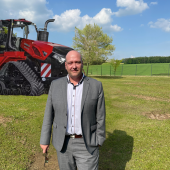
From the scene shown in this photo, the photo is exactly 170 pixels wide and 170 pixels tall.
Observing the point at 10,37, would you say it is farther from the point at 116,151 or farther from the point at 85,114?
the point at 85,114

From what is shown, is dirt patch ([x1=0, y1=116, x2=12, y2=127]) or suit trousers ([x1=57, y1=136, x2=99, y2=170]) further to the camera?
dirt patch ([x1=0, y1=116, x2=12, y2=127])

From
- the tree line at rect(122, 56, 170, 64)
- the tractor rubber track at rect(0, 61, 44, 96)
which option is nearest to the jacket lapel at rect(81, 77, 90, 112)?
the tractor rubber track at rect(0, 61, 44, 96)

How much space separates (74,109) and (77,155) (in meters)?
0.59

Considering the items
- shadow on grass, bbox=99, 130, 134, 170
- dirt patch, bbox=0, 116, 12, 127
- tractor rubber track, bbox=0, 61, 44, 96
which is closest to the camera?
shadow on grass, bbox=99, 130, 134, 170

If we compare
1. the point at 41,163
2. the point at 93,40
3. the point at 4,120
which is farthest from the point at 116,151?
the point at 93,40

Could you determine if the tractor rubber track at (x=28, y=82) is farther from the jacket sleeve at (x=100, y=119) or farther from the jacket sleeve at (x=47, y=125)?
the jacket sleeve at (x=100, y=119)

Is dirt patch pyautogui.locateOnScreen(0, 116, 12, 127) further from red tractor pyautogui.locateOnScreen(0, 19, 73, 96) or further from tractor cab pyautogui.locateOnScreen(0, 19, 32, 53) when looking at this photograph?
tractor cab pyautogui.locateOnScreen(0, 19, 32, 53)

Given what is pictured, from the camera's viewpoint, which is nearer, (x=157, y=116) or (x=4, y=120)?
(x=4, y=120)

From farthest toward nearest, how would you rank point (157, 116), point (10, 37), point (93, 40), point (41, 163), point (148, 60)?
point (148, 60), point (93, 40), point (10, 37), point (157, 116), point (41, 163)

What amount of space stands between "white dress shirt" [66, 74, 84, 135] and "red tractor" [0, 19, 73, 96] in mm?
7301

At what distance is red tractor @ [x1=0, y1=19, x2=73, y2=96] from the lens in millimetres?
9414

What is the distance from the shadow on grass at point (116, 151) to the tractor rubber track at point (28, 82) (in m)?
5.07

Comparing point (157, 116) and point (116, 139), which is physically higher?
point (157, 116)

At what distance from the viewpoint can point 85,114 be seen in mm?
2361
